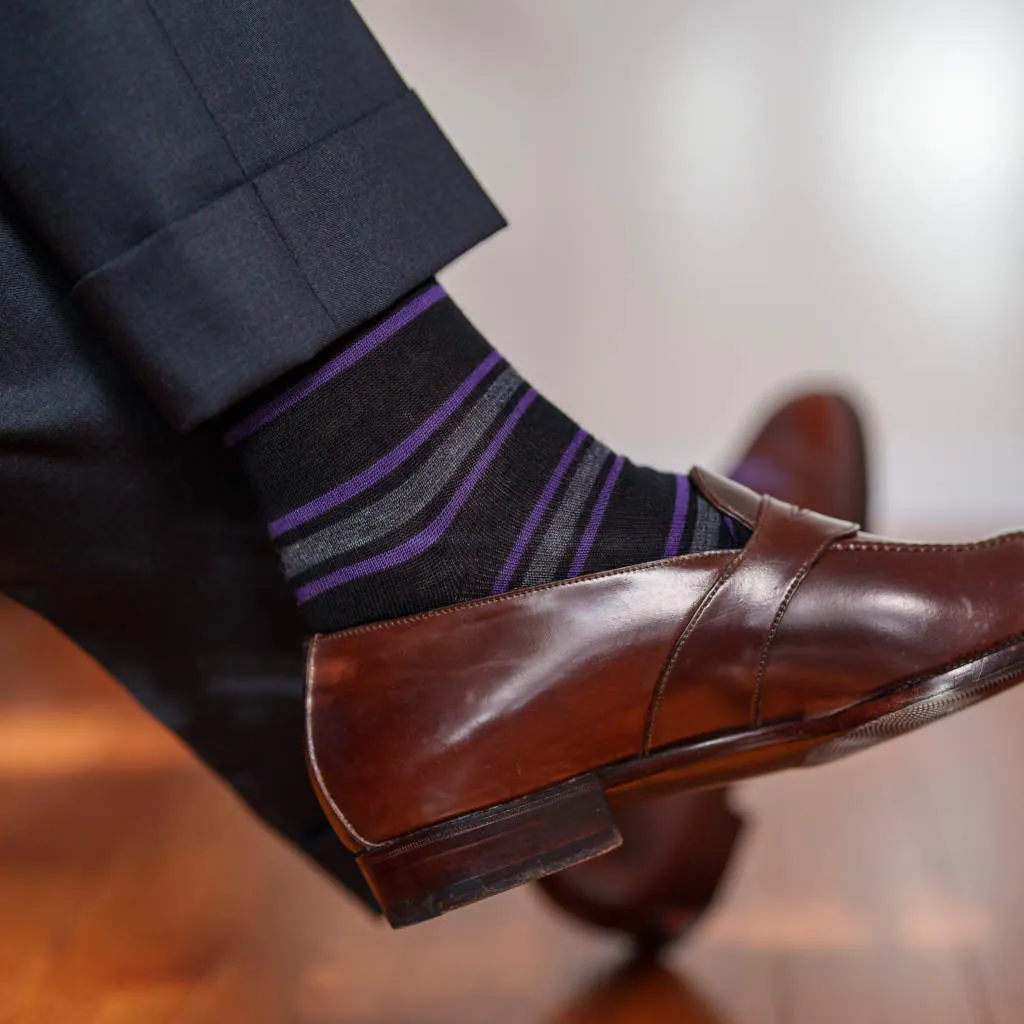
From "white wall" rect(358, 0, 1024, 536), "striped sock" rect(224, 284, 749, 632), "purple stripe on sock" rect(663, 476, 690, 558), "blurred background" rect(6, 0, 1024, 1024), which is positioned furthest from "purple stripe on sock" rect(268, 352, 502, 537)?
"white wall" rect(358, 0, 1024, 536)

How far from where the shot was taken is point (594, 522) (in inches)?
22.7

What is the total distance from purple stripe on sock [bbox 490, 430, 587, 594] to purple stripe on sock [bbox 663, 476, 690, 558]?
0.20 ft

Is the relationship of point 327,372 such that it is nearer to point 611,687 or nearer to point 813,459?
→ point 611,687

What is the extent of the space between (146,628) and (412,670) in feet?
0.73

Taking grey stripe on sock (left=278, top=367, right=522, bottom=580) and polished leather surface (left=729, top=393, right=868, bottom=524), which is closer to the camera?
grey stripe on sock (left=278, top=367, right=522, bottom=580)

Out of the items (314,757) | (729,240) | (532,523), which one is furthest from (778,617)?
(729,240)

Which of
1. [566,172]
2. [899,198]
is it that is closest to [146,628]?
[566,172]

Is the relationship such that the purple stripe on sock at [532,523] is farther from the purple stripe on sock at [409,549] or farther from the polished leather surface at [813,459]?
the polished leather surface at [813,459]

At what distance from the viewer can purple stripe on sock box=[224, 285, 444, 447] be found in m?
0.52

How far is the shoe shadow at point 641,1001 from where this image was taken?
604 millimetres

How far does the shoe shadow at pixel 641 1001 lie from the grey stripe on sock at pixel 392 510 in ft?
0.93

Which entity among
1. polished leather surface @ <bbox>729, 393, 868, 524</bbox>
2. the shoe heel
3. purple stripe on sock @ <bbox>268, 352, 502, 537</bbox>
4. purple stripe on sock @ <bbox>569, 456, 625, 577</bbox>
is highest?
purple stripe on sock @ <bbox>268, 352, 502, 537</bbox>

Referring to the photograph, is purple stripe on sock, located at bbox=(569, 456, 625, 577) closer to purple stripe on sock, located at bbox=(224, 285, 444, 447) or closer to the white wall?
purple stripe on sock, located at bbox=(224, 285, 444, 447)

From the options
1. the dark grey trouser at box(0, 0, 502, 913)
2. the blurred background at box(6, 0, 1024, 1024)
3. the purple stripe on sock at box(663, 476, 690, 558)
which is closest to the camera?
the dark grey trouser at box(0, 0, 502, 913)
